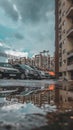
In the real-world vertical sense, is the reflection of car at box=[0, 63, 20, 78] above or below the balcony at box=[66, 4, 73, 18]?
below

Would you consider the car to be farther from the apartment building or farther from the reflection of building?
the apartment building

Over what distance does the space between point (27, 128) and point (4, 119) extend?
53cm

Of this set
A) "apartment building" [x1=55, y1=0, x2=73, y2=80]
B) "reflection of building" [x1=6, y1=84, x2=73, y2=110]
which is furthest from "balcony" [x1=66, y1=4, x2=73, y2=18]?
"reflection of building" [x1=6, y1=84, x2=73, y2=110]

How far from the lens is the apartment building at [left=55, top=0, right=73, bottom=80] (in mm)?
56719

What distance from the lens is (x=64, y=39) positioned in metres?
61.8

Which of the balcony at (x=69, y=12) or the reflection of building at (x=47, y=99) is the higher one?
the balcony at (x=69, y=12)

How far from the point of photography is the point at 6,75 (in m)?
22.6

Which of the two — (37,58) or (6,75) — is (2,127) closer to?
(6,75)

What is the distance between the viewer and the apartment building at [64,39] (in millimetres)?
56719

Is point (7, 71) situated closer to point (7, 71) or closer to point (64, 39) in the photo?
point (7, 71)

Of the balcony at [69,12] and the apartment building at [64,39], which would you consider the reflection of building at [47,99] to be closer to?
the apartment building at [64,39]

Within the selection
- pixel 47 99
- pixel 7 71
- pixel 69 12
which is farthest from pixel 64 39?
pixel 47 99

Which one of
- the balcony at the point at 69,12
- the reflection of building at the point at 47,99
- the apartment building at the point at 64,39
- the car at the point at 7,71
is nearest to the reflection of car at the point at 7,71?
the car at the point at 7,71

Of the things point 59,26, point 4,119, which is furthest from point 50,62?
point 4,119
